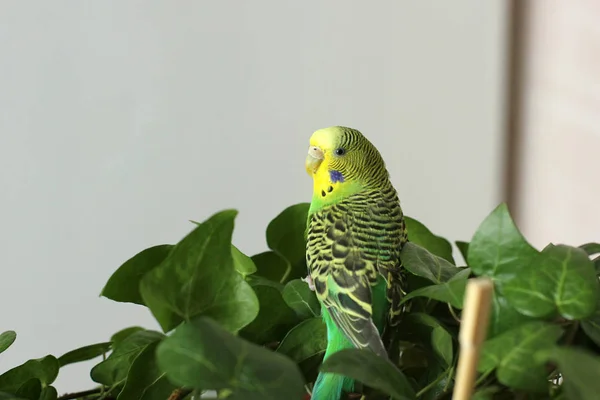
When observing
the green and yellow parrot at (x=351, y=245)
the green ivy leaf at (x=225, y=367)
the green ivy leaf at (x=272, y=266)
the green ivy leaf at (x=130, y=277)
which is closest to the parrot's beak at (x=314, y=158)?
the green and yellow parrot at (x=351, y=245)

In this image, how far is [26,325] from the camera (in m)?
1.00

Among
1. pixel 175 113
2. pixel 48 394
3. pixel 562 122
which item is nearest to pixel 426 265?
pixel 48 394

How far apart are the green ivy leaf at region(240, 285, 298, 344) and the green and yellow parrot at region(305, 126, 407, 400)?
4 centimetres

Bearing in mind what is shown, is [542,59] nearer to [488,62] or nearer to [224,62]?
[488,62]

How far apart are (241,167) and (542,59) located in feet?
2.29

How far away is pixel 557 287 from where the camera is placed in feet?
1.22

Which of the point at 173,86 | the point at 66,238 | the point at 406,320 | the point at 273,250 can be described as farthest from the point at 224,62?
the point at 406,320

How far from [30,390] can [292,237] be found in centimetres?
28

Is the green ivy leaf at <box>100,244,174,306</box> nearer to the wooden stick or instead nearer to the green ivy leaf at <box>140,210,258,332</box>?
the green ivy leaf at <box>140,210,258,332</box>

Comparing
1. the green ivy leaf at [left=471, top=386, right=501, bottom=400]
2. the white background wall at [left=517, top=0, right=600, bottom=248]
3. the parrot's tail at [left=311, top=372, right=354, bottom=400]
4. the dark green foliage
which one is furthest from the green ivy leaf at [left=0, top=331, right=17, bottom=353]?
the white background wall at [left=517, top=0, right=600, bottom=248]

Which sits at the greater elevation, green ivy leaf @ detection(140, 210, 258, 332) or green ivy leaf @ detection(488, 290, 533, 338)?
green ivy leaf @ detection(140, 210, 258, 332)

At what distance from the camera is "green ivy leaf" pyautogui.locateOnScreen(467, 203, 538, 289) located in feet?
1.30

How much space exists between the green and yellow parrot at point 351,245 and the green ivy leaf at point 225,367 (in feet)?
0.55

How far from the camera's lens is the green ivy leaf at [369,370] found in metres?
0.33
